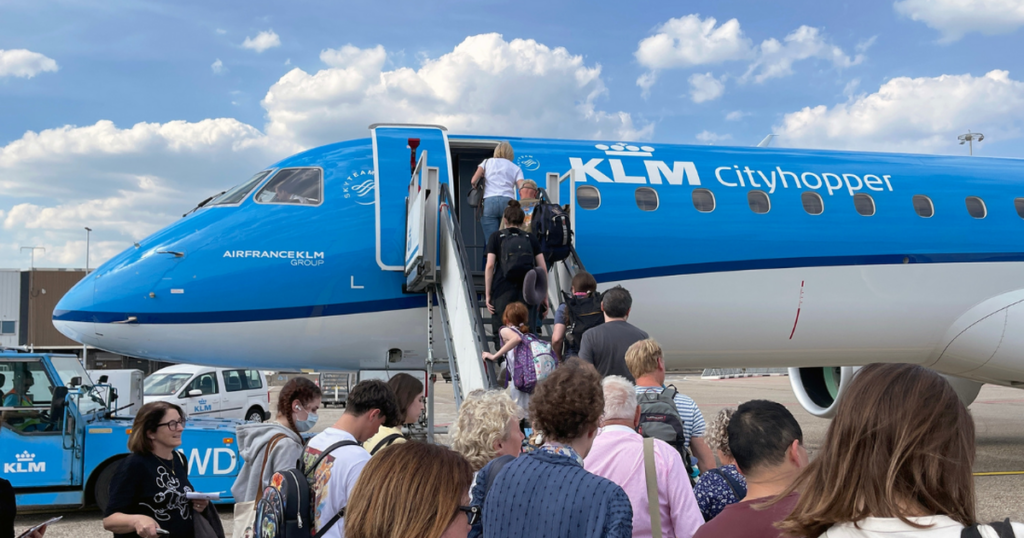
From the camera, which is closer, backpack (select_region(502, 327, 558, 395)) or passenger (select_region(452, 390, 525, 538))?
passenger (select_region(452, 390, 525, 538))

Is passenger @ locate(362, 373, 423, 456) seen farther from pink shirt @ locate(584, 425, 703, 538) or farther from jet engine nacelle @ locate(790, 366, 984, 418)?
jet engine nacelle @ locate(790, 366, 984, 418)

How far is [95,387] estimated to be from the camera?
8.72 metres

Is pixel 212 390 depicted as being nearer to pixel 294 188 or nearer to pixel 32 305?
pixel 294 188

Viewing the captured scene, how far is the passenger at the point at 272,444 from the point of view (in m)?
3.80

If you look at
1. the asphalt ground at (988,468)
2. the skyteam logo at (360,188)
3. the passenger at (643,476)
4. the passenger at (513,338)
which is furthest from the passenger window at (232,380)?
the passenger at (643,476)

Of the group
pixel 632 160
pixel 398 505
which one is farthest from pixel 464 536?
pixel 632 160

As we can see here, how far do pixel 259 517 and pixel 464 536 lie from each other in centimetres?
125

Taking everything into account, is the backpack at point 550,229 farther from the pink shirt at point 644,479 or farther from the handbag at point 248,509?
the pink shirt at point 644,479

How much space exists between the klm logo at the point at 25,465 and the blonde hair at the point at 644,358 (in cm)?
682

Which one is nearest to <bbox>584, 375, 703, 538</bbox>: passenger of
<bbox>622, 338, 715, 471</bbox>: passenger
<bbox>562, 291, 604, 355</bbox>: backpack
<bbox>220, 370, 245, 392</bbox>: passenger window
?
<bbox>622, 338, 715, 471</bbox>: passenger

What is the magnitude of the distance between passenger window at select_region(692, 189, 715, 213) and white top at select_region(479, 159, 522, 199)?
95.0 inches

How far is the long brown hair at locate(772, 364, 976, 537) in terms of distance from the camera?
1.70 meters

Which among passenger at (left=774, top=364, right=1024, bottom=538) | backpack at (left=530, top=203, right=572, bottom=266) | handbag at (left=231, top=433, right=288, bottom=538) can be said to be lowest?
handbag at (left=231, top=433, right=288, bottom=538)

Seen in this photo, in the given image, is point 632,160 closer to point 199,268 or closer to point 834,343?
point 834,343
